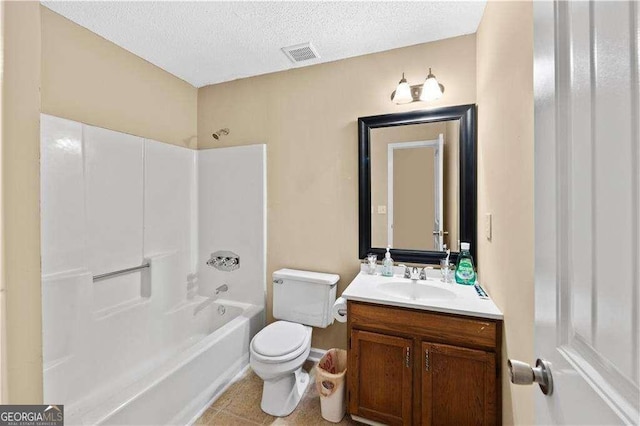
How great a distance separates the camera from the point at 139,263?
213 centimetres

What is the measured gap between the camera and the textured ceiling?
5.40ft

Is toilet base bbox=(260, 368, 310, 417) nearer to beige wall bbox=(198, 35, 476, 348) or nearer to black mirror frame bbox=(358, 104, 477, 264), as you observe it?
beige wall bbox=(198, 35, 476, 348)

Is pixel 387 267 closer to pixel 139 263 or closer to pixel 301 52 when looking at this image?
pixel 301 52

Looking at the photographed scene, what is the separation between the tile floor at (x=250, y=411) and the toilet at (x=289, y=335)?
0.04 meters

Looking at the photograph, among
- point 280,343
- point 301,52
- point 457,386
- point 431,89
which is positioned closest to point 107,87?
point 301,52

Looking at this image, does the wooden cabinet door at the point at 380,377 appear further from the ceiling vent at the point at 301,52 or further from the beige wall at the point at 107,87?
the beige wall at the point at 107,87

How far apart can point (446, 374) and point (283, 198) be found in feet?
5.36

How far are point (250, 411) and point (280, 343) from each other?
0.46 m

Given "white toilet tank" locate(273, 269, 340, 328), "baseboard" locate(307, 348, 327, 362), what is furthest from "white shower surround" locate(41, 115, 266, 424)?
"baseboard" locate(307, 348, 327, 362)

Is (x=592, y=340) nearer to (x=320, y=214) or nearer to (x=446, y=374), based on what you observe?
(x=446, y=374)

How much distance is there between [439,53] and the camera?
1.92m

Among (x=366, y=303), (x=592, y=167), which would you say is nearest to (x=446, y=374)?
(x=366, y=303)

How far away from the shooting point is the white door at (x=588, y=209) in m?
0.37

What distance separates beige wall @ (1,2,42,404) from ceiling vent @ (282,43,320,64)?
1.85 m
